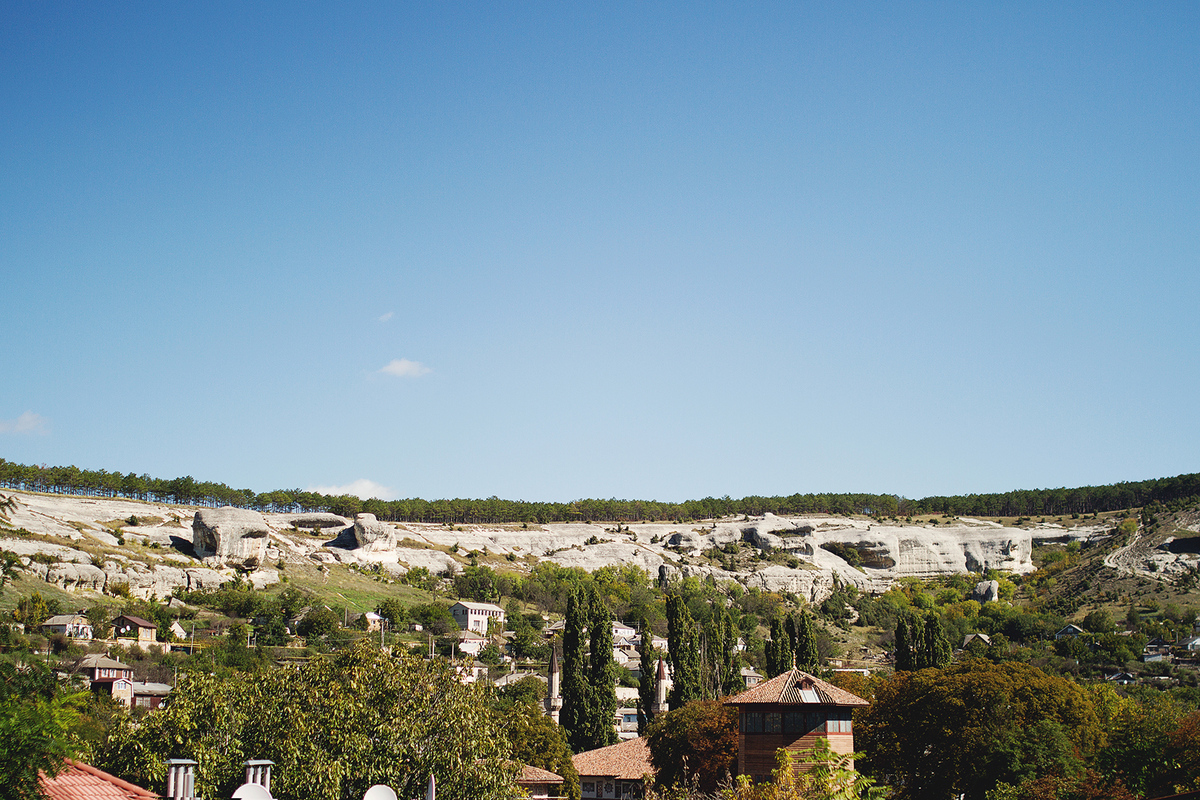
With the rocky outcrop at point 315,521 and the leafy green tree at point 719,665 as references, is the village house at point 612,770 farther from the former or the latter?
the rocky outcrop at point 315,521

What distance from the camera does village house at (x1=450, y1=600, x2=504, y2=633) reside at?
101188 mm

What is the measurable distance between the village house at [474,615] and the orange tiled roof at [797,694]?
66515mm

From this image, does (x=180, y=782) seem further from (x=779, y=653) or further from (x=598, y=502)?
(x=598, y=502)

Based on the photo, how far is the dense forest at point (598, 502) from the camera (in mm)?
141625

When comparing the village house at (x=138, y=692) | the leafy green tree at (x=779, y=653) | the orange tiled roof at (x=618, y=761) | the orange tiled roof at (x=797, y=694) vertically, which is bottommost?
the orange tiled roof at (x=618, y=761)

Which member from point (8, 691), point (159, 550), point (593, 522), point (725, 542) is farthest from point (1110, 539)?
point (8, 691)

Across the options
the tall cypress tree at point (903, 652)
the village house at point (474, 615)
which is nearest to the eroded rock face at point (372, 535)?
the village house at point (474, 615)

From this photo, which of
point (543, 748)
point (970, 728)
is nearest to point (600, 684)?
point (543, 748)

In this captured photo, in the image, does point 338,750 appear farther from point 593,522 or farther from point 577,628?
point 593,522

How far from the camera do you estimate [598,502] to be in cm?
19175

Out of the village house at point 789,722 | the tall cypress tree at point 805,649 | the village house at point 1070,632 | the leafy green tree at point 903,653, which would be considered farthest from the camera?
the village house at point 1070,632

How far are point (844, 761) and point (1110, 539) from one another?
485ft

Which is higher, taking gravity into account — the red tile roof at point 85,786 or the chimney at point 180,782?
the red tile roof at point 85,786

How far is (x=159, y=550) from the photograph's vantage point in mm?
105188
